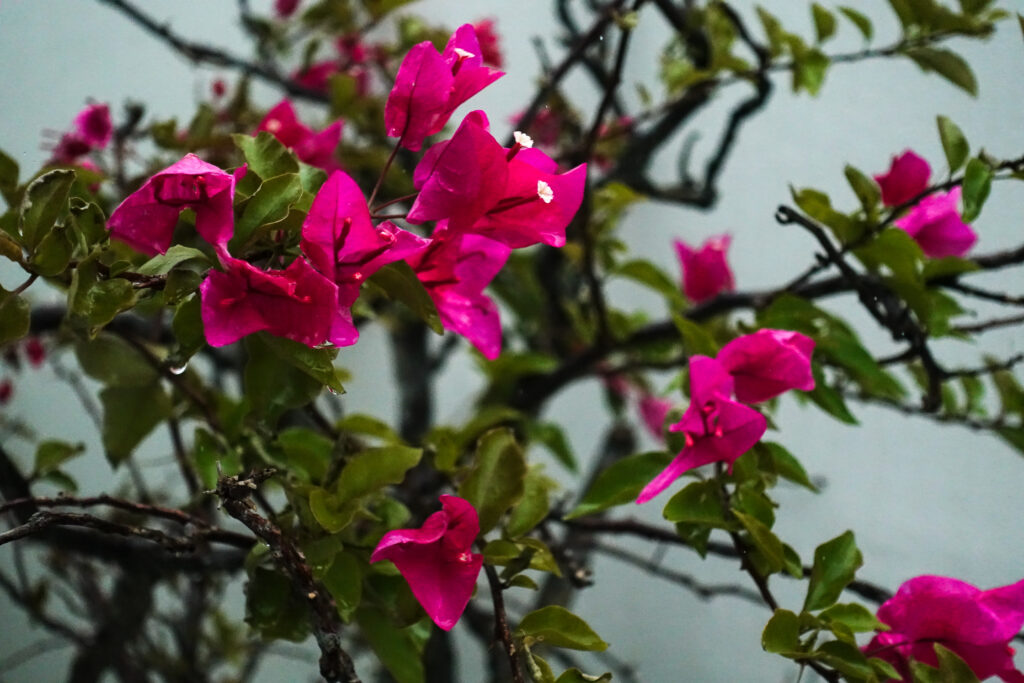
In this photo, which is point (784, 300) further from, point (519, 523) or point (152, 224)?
point (152, 224)

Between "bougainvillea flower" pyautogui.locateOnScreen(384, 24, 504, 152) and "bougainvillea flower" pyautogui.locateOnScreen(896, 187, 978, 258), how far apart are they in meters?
0.28

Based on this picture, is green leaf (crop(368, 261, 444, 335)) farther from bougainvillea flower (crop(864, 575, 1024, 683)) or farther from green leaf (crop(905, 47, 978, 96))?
green leaf (crop(905, 47, 978, 96))

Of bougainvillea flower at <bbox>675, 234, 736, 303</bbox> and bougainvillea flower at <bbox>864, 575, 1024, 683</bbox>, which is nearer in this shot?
bougainvillea flower at <bbox>864, 575, 1024, 683</bbox>

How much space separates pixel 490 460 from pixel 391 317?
68 cm

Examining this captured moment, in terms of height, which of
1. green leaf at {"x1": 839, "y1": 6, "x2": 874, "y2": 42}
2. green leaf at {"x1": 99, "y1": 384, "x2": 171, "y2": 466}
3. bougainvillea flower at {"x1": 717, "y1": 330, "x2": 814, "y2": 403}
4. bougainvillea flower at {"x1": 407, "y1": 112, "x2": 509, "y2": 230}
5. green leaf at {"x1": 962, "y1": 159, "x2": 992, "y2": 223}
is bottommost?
bougainvillea flower at {"x1": 717, "y1": 330, "x2": 814, "y2": 403}

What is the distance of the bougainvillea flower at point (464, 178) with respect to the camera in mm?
281

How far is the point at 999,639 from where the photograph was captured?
346mm

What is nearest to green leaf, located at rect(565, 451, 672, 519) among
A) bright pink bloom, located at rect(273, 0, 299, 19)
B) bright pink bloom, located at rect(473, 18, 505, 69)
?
bright pink bloom, located at rect(473, 18, 505, 69)

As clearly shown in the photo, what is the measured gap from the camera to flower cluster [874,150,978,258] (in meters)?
0.45

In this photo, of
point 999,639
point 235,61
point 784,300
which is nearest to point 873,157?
point 784,300

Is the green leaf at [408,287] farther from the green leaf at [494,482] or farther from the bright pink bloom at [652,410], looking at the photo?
the bright pink bloom at [652,410]

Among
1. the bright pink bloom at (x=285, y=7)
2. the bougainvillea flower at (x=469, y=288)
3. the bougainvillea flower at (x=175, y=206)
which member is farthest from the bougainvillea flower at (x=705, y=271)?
the bright pink bloom at (x=285, y=7)

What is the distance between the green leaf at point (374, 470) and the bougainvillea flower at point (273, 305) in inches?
3.4

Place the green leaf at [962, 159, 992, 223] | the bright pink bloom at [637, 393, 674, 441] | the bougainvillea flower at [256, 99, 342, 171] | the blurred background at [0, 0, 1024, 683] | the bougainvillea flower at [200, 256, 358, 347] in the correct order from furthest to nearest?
the bright pink bloom at [637, 393, 674, 441]
the blurred background at [0, 0, 1024, 683]
the bougainvillea flower at [256, 99, 342, 171]
the green leaf at [962, 159, 992, 223]
the bougainvillea flower at [200, 256, 358, 347]
